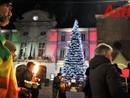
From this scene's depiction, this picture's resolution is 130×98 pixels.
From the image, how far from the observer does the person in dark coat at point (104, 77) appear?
2947 millimetres

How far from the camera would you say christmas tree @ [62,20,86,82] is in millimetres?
27141

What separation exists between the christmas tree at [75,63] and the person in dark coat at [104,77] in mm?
23586

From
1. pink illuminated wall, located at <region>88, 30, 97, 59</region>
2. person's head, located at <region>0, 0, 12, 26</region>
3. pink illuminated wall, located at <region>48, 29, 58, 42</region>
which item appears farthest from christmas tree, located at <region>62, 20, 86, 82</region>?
person's head, located at <region>0, 0, 12, 26</region>

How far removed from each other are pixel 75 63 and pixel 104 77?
24.8 metres

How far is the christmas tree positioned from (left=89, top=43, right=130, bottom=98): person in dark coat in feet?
77.4

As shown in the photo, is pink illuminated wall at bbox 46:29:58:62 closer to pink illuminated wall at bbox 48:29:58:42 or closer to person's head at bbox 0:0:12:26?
pink illuminated wall at bbox 48:29:58:42

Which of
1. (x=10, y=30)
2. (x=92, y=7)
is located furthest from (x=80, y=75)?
(x=10, y=30)

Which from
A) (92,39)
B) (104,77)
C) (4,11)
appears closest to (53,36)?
(92,39)

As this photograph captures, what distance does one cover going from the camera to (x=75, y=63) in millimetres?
27938

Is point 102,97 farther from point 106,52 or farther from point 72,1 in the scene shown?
point 72,1

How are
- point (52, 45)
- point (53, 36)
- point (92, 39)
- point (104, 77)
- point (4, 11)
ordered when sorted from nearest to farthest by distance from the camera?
point (4, 11), point (104, 77), point (92, 39), point (52, 45), point (53, 36)

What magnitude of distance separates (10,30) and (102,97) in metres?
34.9

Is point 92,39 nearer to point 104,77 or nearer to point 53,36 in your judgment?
point 53,36

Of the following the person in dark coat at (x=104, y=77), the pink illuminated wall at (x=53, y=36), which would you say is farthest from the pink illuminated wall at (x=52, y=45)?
the person in dark coat at (x=104, y=77)
